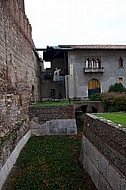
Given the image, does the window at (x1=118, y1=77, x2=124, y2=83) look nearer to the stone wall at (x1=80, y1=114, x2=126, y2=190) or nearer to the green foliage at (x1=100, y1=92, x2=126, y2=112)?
the green foliage at (x1=100, y1=92, x2=126, y2=112)

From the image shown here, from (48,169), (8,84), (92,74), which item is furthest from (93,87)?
(48,169)

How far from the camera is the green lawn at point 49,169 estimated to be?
748 cm

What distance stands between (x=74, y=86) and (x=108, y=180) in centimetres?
1903

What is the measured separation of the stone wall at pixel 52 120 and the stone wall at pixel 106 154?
249 inches

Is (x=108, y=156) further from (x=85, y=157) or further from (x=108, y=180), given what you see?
(x=85, y=157)

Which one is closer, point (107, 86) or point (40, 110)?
point (40, 110)

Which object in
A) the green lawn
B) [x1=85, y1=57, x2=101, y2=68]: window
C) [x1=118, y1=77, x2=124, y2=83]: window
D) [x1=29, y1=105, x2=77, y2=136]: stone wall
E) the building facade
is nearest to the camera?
the green lawn

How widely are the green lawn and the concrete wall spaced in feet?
41.9

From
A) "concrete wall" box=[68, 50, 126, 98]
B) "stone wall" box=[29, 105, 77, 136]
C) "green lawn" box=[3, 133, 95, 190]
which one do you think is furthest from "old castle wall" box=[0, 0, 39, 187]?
"concrete wall" box=[68, 50, 126, 98]

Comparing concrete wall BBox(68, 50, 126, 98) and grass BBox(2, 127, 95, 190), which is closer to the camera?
grass BBox(2, 127, 95, 190)

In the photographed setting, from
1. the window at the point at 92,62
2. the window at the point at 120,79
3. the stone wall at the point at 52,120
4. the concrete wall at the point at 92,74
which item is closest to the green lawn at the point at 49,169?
the stone wall at the point at 52,120

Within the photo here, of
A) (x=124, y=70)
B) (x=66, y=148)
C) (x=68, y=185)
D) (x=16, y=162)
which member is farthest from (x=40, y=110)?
(x=124, y=70)

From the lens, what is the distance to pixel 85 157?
30.1 ft

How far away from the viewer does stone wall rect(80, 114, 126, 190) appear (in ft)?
18.4
